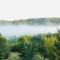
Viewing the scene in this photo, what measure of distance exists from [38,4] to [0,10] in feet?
1.32

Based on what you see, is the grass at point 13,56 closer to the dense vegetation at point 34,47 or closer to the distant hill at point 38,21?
the dense vegetation at point 34,47

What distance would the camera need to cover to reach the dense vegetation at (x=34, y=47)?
1795mm

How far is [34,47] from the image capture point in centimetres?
183

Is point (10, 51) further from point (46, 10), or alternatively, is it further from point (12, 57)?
point (46, 10)

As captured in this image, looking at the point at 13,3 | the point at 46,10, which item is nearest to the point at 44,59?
the point at 46,10

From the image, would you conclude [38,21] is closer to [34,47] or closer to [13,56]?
[34,47]

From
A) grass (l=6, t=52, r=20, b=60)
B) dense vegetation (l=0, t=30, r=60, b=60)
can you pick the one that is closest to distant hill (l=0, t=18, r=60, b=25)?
dense vegetation (l=0, t=30, r=60, b=60)

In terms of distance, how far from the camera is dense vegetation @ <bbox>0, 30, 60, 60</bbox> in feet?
5.89

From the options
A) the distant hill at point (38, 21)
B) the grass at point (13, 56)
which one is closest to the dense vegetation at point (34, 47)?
the grass at point (13, 56)

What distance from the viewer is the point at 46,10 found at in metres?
1.95

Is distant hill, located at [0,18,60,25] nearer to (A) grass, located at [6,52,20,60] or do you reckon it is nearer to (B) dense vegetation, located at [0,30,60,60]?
(B) dense vegetation, located at [0,30,60,60]

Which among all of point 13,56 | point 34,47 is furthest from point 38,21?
point 13,56

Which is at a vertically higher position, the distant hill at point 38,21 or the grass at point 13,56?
the distant hill at point 38,21

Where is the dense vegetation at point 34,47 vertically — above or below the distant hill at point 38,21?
below
